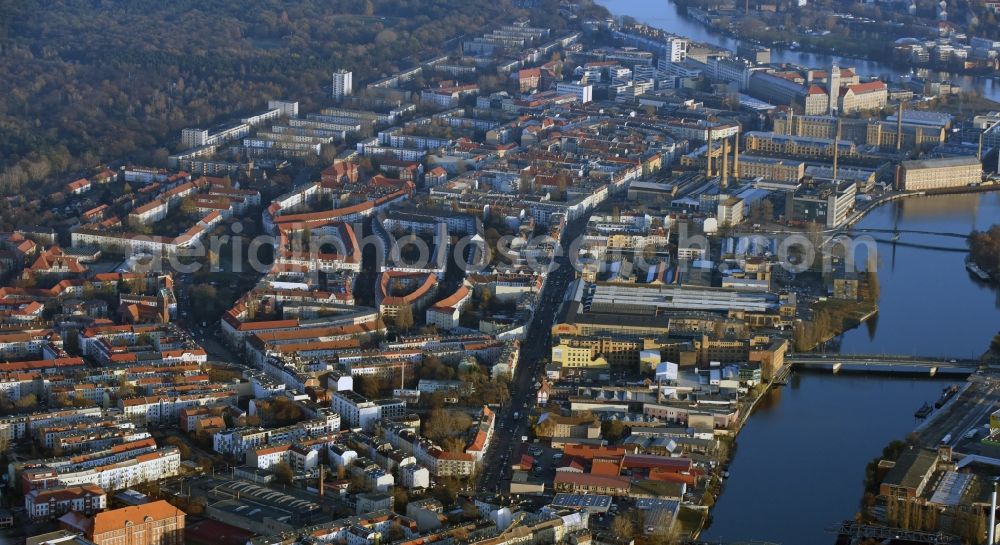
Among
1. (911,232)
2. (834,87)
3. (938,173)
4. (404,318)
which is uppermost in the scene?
(834,87)

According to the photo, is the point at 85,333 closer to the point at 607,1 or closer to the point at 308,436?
the point at 308,436

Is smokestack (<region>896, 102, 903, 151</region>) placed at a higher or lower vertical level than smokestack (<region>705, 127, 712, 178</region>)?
higher

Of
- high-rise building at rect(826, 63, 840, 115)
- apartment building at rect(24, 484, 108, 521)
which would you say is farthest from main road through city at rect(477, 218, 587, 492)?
high-rise building at rect(826, 63, 840, 115)

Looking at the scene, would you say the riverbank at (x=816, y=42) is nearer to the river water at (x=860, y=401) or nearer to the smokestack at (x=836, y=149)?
the smokestack at (x=836, y=149)

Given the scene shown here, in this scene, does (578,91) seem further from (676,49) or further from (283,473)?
(283,473)

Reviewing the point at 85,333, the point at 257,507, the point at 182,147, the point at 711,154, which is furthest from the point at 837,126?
the point at 257,507

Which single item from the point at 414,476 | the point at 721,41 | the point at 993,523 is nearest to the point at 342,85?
the point at 721,41

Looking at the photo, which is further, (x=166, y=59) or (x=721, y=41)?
(x=721, y=41)

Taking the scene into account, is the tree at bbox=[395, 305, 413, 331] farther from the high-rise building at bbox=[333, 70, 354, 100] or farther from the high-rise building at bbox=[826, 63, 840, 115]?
the high-rise building at bbox=[826, 63, 840, 115]
